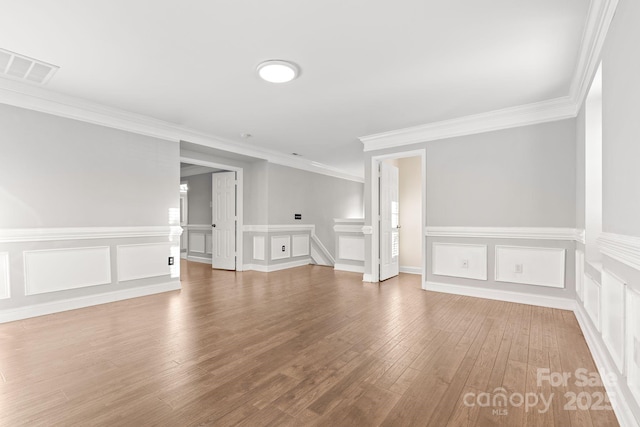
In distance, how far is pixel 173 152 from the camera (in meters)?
4.83

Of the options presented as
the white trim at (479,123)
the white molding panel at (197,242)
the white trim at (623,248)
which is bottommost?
the white molding panel at (197,242)

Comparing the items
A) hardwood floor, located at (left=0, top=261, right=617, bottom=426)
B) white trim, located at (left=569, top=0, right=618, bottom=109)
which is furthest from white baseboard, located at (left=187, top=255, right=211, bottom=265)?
white trim, located at (left=569, top=0, right=618, bottom=109)

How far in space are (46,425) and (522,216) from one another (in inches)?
195

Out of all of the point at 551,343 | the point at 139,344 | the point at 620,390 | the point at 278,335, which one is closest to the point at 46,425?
the point at 139,344

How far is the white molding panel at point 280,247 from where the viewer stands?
264 inches

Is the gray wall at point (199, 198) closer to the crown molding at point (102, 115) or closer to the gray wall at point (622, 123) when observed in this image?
the crown molding at point (102, 115)

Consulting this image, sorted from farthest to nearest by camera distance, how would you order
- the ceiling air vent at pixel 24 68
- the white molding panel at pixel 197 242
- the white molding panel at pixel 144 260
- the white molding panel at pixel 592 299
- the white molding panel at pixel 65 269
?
the white molding panel at pixel 197 242
the white molding panel at pixel 144 260
the white molding panel at pixel 65 269
the ceiling air vent at pixel 24 68
the white molding panel at pixel 592 299

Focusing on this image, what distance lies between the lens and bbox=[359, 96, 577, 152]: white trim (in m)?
3.77

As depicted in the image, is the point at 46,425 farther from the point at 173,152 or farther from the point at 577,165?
the point at 577,165

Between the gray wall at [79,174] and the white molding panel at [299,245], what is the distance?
10.1ft

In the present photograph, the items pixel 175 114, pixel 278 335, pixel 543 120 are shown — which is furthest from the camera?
pixel 175 114

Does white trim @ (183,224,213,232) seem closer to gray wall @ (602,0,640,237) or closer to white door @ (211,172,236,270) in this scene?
white door @ (211,172,236,270)

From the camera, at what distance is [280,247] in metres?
6.87

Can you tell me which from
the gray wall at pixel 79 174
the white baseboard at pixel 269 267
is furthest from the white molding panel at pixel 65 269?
the white baseboard at pixel 269 267
